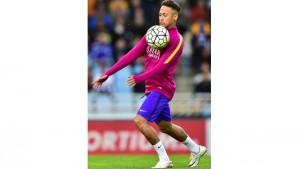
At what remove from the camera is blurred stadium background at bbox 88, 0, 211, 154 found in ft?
48.6

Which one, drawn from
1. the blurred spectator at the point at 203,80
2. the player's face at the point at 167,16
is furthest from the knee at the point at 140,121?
the blurred spectator at the point at 203,80

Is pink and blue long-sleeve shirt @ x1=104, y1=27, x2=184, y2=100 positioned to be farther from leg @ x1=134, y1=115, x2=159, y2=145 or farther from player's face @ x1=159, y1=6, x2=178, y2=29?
leg @ x1=134, y1=115, x2=159, y2=145

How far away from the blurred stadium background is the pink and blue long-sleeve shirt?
505 centimetres

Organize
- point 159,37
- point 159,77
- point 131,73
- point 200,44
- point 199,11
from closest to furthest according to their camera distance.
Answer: point 159,37
point 159,77
point 131,73
point 200,44
point 199,11

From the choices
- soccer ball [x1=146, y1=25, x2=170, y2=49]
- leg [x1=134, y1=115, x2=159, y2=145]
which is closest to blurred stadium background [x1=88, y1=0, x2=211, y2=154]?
leg [x1=134, y1=115, x2=159, y2=145]

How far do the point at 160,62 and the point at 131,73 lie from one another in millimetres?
6406

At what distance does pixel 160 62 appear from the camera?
30.7ft

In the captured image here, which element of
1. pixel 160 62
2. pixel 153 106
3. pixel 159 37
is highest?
pixel 159 37

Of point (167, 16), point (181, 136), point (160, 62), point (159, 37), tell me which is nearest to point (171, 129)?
point (181, 136)

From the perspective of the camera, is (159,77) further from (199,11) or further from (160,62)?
(199,11)

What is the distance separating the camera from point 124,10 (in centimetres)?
1812

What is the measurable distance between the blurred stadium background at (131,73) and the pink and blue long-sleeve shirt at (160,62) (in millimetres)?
5046
